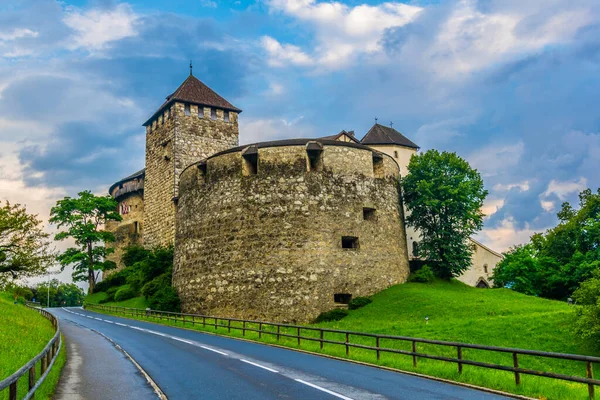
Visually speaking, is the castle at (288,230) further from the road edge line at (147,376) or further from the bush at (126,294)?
the road edge line at (147,376)

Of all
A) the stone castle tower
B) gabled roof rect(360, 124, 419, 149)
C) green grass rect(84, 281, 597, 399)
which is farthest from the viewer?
gabled roof rect(360, 124, 419, 149)

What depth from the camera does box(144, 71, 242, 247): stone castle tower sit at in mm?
49312

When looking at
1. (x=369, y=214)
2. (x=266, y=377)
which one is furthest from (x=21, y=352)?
(x=369, y=214)

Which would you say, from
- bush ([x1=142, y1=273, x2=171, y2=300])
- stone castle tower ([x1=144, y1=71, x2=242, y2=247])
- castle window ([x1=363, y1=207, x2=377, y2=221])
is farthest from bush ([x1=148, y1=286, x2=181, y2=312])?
castle window ([x1=363, y1=207, x2=377, y2=221])

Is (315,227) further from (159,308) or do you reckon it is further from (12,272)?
(12,272)

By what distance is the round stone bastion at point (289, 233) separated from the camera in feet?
100

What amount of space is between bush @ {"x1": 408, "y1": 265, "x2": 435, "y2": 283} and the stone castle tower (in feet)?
71.7

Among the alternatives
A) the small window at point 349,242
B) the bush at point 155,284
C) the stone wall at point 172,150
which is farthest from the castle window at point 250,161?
the stone wall at point 172,150

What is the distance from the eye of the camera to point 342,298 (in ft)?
103

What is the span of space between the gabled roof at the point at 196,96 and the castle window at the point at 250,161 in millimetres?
18988

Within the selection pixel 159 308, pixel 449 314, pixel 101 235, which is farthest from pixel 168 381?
pixel 101 235

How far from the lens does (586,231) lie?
138ft

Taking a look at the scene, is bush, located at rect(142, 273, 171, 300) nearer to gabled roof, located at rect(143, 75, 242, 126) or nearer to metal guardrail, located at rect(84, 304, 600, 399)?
metal guardrail, located at rect(84, 304, 600, 399)

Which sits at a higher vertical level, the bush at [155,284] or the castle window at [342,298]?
the bush at [155,284]
